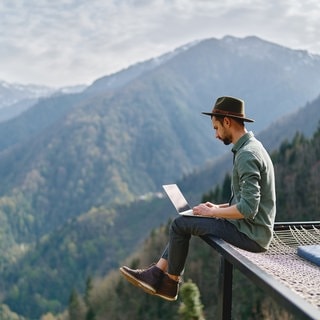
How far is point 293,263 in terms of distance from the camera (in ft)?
17.5

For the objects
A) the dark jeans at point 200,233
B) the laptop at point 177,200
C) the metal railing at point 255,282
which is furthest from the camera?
the laptop at point 177,200

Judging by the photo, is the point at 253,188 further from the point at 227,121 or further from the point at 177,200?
the point at 177,200

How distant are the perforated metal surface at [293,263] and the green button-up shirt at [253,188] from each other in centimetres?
25

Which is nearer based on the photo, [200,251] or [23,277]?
[200,251]

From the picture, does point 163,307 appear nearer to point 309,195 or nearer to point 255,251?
point 309,195

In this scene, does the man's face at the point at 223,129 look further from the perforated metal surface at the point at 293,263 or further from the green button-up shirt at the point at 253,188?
the perforated metal surface at the point at 293,263

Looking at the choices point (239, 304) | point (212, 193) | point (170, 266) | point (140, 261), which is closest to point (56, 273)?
point (140, 261)

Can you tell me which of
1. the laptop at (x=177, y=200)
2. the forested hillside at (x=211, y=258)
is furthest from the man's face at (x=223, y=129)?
the forested hillside at (x=211, y=258)

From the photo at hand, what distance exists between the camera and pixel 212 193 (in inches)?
3501

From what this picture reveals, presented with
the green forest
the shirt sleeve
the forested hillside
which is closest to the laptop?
the shirt sleeve

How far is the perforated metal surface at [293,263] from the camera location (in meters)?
4.16

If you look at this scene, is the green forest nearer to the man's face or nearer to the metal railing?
the man's face

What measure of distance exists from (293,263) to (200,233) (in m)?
0.92

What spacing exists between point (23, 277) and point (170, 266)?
182 meters
